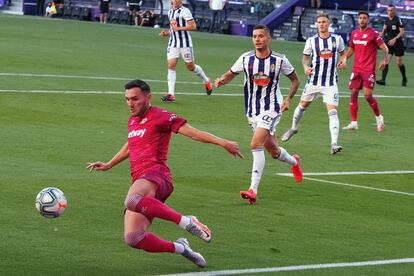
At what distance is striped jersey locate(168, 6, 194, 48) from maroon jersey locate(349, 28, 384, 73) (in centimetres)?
523

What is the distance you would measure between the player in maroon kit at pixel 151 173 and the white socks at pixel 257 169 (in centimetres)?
402

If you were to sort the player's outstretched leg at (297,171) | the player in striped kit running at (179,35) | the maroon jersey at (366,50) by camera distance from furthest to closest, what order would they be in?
the player in striped kit running at (179,35), the maroon jersey at (366,50), the player's outstretched leg at (297,171)

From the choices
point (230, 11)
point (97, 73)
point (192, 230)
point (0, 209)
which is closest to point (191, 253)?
point (192, 230)

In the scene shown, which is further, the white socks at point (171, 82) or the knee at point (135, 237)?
the white socks at point (171, 82)

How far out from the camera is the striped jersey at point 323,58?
21.7 meters

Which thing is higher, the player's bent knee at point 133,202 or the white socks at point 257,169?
the player's bent knee at point 133,202

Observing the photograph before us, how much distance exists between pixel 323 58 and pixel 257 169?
678 cm

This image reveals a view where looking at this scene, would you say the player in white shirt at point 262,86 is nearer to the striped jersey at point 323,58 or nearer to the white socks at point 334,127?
the white socks at point 334,127

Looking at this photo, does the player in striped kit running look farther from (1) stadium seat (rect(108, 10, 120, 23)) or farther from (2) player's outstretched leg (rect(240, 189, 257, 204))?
(1) stadium seat (rect(108, 10, 120, 23))

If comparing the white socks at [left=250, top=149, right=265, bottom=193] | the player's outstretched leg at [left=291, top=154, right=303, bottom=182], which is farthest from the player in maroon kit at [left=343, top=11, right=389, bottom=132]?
the white socks at [left=250, top=149, right=265, bottom=193]

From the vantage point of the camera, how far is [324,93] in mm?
21719

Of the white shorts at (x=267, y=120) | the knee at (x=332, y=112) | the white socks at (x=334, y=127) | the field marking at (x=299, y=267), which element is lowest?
the white socks at (x=334, y=127)

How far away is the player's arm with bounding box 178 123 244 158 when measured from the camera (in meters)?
10.8

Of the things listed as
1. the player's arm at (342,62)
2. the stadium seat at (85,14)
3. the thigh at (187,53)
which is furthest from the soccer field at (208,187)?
the stadium seat at (85,14)
